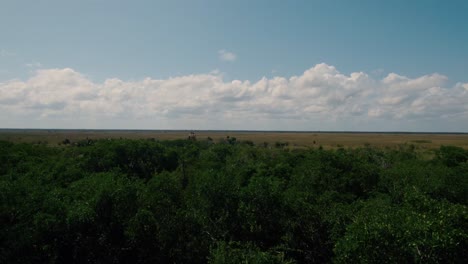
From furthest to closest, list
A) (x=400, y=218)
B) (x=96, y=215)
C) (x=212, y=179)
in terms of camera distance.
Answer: (x=212, y=179), (x=96, y=215), (x=400, y=218)

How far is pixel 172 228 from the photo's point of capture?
73.4ft

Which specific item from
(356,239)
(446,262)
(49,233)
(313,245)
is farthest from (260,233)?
(49,233)

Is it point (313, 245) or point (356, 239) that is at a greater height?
point (356, 239)

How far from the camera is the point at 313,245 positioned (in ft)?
80.3

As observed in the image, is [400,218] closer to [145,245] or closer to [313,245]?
[313,245]

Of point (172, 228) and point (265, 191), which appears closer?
point (172, 228)

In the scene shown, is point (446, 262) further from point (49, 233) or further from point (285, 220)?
point (49, 233)

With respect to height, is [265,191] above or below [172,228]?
above

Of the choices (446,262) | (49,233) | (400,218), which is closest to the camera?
(446,262)

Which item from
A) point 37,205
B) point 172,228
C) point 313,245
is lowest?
point 313,245

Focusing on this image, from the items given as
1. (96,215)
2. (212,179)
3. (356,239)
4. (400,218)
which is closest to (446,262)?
(400,218)

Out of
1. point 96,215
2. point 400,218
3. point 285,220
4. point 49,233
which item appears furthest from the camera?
point 285,220

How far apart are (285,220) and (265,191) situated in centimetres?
248

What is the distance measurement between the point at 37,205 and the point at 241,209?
531 inches
